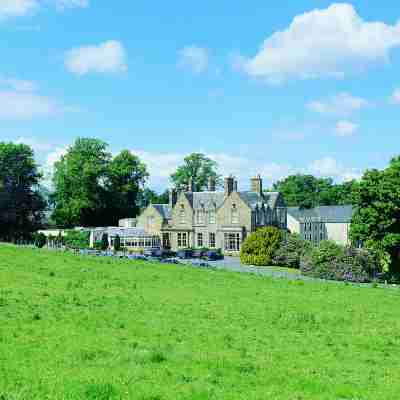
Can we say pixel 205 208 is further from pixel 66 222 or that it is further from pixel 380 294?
pixel 380 294

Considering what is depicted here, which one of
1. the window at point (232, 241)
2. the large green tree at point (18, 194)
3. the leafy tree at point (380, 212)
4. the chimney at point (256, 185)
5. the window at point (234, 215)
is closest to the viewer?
the leafy tree at point (380, 212)

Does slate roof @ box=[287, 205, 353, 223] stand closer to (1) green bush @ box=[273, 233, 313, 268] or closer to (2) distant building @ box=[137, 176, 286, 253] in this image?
(2) distant building @ box=[137, 176, 286, 253]

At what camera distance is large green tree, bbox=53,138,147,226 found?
334 ft

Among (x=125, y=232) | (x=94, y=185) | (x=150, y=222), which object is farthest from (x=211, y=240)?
(x=94, y=185)

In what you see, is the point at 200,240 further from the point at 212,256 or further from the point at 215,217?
the point at 212,256

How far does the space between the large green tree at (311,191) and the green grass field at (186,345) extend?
4965 inches

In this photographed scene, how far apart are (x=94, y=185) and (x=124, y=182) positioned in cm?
863

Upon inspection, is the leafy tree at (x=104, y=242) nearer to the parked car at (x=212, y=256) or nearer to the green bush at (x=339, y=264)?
the parked car at (x=212, y=256)

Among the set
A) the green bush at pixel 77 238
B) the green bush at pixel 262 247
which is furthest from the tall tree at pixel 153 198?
the green bush at pixel 262 247

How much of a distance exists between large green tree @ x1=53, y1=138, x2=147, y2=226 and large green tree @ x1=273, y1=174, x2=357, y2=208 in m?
56.5

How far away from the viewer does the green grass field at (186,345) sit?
35.9 ft

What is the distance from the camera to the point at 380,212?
58781mm

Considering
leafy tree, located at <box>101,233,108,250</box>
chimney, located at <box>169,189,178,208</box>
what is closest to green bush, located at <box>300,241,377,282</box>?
leafy tree, located at <box>101,233,108,250</box>

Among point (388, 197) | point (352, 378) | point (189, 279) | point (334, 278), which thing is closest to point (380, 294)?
point (189, 279)
